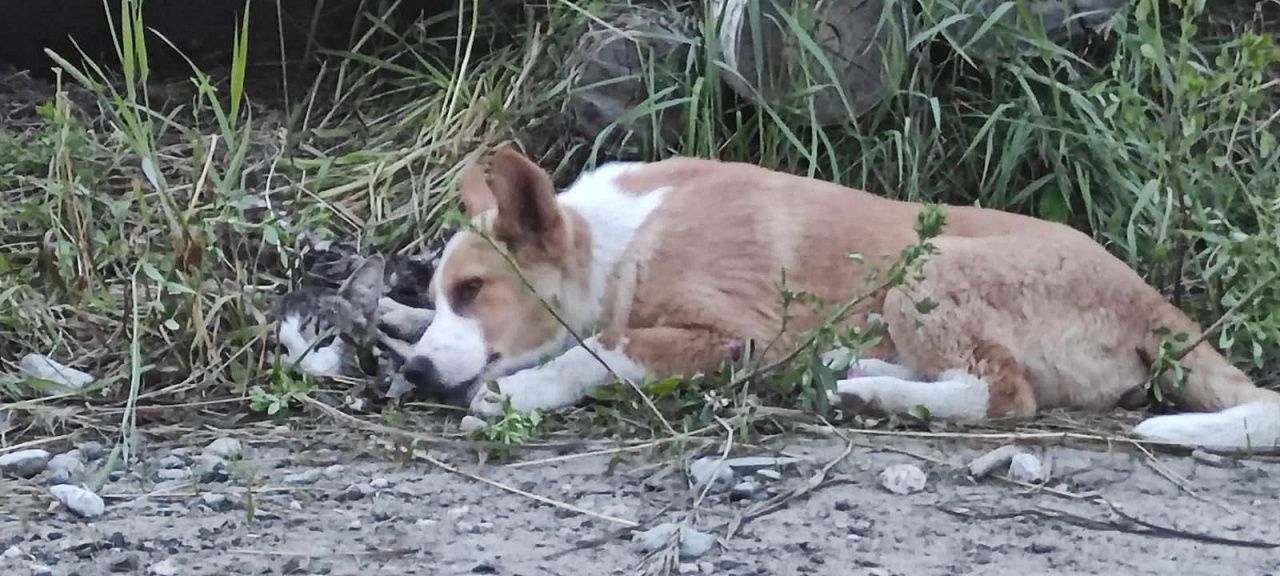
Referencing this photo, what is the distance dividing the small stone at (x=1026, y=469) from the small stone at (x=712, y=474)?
0.54 meters

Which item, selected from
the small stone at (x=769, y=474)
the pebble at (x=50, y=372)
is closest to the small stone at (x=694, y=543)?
the small stone at (x=769, y=474)

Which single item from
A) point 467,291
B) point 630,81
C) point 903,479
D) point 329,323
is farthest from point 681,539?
point 630,81

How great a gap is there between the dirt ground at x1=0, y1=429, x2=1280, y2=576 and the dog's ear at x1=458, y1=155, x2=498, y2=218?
90 centimetres

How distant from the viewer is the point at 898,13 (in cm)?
427

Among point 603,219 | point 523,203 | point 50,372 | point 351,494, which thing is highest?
point 523,203

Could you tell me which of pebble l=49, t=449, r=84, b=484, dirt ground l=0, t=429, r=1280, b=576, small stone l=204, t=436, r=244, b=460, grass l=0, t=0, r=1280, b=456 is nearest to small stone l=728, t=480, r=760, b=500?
dirt ground l=0, t=429, r=1280, b=576

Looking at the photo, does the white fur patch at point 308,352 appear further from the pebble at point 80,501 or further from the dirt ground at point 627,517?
the pebble at point 80,501

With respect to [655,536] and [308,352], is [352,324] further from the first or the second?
[655,536]

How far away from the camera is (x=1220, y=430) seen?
287 centimetres

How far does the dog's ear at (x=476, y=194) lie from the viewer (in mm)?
3592

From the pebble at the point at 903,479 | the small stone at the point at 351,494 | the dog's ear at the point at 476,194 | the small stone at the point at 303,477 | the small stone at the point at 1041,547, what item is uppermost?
the dog's ear at the point at 476,194

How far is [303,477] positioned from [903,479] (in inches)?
43.9

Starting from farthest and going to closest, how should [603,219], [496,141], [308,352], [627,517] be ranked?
[496,141] < [603,219] < [308,352] < [627,517]

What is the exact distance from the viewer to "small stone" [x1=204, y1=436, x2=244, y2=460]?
2770 mm
